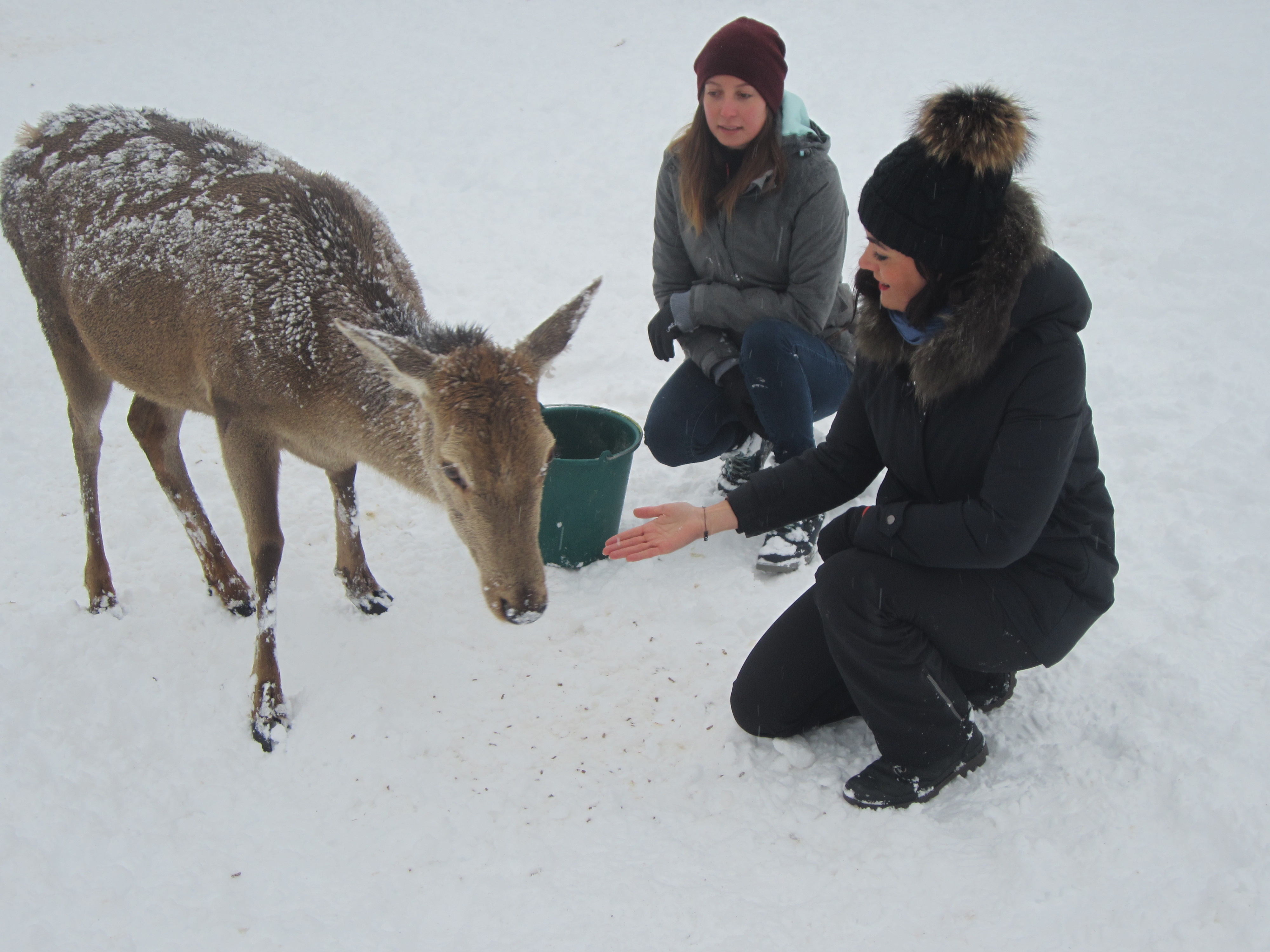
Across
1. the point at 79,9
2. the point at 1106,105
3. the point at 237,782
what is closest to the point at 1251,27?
the point at 1106,105

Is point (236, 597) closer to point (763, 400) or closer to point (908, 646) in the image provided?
point (763, 400)

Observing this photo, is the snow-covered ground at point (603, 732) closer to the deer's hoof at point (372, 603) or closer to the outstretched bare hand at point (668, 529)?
the deer's hoof at point (372, 603)

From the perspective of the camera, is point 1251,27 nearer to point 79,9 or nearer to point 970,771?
point 970,771

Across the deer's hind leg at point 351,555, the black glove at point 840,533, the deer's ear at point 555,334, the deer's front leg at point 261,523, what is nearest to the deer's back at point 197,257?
the deer's front leg at point 261,523

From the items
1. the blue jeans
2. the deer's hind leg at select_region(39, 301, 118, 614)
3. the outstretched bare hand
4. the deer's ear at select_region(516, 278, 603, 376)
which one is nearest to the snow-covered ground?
the deer's hind leg at select_region(39, 301, 118, 614)

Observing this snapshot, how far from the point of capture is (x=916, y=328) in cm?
278

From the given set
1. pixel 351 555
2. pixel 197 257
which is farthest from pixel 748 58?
pixel 351 555

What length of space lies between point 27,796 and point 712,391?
363 centimetres

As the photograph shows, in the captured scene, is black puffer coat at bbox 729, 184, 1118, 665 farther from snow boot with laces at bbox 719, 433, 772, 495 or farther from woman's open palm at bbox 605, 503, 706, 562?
snow boot with laces at bbox 719, 433, 772, 495

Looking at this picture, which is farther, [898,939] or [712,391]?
[712,391]

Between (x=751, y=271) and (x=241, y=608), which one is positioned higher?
(x=751, y=271)

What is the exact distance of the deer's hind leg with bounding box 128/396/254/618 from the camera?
437 centimetres

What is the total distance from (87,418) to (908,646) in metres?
4.34

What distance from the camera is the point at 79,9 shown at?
53.8ft
